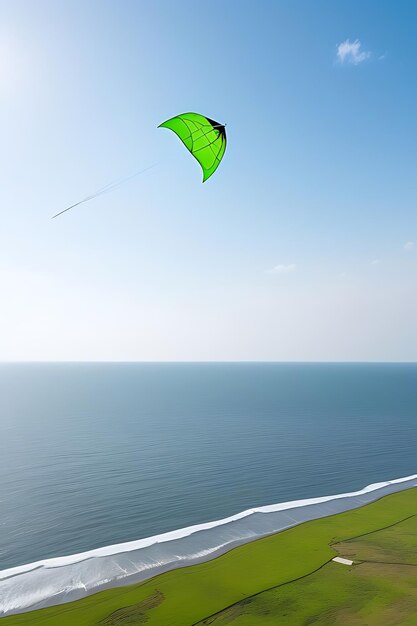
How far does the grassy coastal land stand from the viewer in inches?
717

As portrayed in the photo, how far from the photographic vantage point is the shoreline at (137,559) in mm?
20331

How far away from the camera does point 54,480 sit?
124 ft

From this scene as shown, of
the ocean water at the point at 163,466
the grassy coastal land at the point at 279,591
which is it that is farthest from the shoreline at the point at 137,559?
the ocean water at the point at 163,466

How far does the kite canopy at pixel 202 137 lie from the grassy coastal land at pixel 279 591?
18588 mm

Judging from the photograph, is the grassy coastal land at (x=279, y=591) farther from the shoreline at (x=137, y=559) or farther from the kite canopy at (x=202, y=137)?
the kite canopy at (x=202, y=137)

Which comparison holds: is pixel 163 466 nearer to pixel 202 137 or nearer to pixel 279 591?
pixel 279 591

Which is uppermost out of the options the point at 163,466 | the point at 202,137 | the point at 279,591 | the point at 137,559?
the point at 202,137

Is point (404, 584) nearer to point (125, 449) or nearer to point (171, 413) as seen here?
point (125, 449)

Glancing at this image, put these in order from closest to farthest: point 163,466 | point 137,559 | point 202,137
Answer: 1. point 202,137
2. point 137,559
3. point 163,466

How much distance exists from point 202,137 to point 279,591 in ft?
69.4

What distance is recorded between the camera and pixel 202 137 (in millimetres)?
15070

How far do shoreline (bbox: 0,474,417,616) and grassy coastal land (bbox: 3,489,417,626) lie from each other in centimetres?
90

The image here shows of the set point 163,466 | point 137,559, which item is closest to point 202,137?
point 137,559

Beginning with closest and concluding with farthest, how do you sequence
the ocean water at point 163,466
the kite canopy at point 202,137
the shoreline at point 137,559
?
the kite canopy at point 202,137
the shoreline at point 137,559
the ocean water at point 163,466
